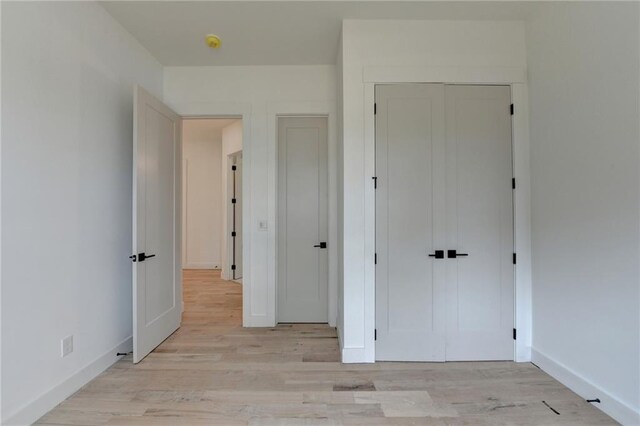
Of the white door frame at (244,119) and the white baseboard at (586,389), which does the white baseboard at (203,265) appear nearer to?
the white door frame at (244,119)

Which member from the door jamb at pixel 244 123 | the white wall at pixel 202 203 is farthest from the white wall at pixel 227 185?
the door jamb at pixel 244 123

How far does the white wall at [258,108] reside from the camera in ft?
10.5

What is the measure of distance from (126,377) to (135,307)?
0.49 m

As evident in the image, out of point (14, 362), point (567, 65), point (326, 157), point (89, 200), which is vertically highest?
point (567, 65)

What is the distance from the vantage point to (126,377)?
219 cm

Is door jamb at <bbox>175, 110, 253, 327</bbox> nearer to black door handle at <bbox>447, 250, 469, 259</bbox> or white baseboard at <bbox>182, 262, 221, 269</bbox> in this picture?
black door handle at <bbox>447, 250, 469, 259</bbox>

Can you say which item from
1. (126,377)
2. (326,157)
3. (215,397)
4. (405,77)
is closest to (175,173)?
(326,157)

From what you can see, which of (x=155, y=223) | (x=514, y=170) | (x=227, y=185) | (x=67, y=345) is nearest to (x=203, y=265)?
(x=227, y=185)

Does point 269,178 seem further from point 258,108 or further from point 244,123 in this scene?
point 258,108

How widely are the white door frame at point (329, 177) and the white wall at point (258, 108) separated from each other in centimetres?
1

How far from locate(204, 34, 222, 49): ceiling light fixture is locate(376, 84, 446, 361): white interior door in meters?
1.57

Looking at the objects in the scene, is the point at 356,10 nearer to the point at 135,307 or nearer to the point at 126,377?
the point at 135,307

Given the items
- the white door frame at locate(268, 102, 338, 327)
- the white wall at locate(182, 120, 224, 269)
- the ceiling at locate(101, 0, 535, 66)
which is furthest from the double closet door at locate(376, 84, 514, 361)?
the white wall at locate(182, 120, 224, 269)

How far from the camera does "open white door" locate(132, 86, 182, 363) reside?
241 centimetres
